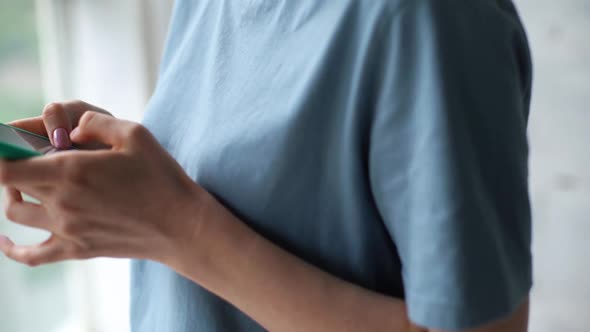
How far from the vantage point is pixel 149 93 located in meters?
1.01

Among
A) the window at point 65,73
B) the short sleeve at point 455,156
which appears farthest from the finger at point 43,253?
the window at point 65,73

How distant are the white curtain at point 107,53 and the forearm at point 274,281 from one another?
26.0 inches

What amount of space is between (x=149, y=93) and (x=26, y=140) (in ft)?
2.00

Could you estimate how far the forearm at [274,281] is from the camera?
0.39 m

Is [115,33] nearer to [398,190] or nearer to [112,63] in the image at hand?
[112,63]

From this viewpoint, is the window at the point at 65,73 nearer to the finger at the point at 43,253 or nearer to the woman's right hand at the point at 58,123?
the woman's right hand at the point at 58,123

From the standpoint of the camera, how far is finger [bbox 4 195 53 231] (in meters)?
0.37

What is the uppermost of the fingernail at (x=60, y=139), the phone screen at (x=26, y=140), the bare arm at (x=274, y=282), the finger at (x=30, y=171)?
the finger at (x=30, y=171)

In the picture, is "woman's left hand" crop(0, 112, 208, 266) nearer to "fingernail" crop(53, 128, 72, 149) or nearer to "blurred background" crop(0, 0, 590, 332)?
"fingernail" crop(53, 128, 72, 149)

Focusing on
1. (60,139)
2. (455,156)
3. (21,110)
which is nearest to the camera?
(455,156)

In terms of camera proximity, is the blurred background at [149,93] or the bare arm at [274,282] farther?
the blurred background at [149,93]

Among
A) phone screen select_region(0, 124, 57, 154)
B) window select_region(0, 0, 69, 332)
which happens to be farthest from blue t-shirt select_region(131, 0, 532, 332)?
window select_region(0, 0, 69, 332)

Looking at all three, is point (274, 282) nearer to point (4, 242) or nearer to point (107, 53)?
point (4, 242)

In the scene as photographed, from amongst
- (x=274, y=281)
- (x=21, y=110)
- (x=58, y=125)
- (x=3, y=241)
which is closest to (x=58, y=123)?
(x=58, y=125)
